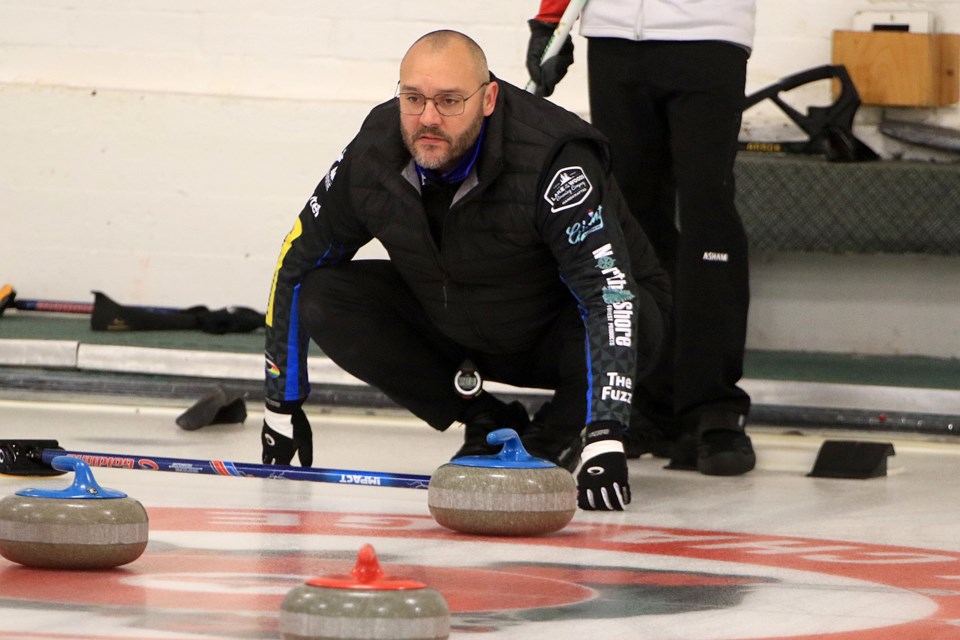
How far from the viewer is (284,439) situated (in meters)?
2.95

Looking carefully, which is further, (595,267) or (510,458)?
(595,267)

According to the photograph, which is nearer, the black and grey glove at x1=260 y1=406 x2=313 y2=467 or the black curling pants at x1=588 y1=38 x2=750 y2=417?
the black and grey glove at x1=260 y1=406 x2=313 y2=467

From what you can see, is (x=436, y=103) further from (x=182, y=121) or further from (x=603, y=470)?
(x=182, y=121)

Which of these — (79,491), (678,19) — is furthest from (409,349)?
(79,491)

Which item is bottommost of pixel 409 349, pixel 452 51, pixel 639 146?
A: pixel 409 349

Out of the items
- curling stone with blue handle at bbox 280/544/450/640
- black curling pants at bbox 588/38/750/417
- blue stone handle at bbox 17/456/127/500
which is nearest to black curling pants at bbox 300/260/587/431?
black curling pants at bbox 588/38/750/417

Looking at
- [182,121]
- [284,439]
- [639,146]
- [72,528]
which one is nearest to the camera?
[72,528]

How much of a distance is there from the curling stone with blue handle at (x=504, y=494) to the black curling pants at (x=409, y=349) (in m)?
0.63

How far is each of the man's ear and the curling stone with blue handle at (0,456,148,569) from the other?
1.08 meters

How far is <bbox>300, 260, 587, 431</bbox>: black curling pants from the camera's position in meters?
3.00

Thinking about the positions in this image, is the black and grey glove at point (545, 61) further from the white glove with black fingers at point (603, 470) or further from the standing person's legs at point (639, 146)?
the white glove with black fingers at point (603, 470)

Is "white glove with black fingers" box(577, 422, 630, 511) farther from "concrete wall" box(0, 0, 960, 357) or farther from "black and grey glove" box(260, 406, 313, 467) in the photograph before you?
"concrete wall" box(0, 0, 960, 357)

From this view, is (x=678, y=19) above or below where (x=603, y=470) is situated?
above

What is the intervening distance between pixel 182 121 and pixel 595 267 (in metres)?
3.20
